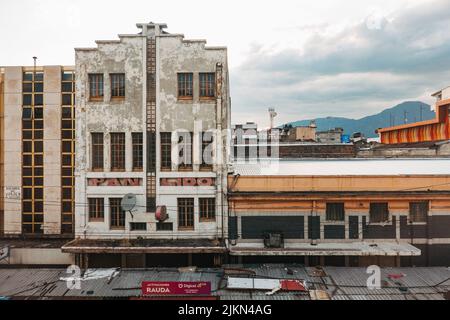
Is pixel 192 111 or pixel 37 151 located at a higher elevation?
pixel 192 111

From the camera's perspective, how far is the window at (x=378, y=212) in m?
23.6

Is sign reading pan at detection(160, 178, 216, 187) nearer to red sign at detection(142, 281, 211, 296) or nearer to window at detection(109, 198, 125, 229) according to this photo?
window at detection(109, 198, 125, 229)

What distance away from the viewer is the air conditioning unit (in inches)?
897

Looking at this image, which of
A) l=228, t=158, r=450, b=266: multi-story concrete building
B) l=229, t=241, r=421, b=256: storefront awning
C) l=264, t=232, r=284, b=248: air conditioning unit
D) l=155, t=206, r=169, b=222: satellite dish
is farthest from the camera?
l=155, t=206, r=169, b=222: satellite dish

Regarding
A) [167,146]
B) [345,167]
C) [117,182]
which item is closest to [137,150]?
[167,146]

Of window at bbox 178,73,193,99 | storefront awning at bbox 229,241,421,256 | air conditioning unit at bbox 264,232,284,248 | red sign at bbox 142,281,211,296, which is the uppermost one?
window at bbox 178,73,193,99

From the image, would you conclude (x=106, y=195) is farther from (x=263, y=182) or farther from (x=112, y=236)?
(x=263, y=182)

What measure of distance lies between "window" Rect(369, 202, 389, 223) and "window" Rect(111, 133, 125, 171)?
16880mm

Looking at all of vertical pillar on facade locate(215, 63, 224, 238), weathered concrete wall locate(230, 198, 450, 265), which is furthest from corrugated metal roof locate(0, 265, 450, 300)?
vertical pillar on facade locate(215, 63, 224, 238)

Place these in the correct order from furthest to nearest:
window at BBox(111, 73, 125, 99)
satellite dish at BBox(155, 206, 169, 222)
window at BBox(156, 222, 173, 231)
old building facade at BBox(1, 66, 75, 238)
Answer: old building facade at BBox(1, 66, 75, 238) < window at BBox(111, 73, 125, 99) < window at BBox(156, 222, 173, 231) < satellite dish at BBox(155, 206, 169, 222)

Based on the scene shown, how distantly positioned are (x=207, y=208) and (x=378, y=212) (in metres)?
11.3

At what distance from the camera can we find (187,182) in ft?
80.2

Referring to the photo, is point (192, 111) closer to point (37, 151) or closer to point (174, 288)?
point (174, 288)

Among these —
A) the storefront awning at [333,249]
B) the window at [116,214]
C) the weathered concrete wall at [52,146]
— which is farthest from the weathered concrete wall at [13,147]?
the storefront awning at [333,249]
